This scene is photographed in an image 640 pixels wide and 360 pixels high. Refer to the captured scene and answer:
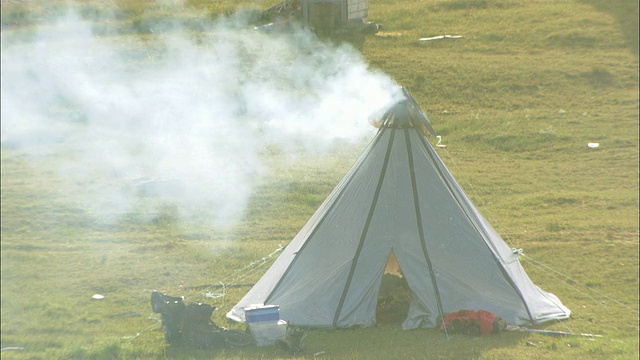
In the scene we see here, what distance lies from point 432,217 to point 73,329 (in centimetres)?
507

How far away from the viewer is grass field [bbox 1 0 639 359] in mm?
10562

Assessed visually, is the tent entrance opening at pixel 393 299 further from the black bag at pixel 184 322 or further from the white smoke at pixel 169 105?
the white smoke at pixel 169 105

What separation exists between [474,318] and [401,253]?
127 cm

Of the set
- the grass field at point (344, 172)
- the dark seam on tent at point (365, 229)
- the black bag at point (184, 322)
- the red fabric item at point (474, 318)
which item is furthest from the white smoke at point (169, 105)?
the red fabric item at point (474, 318)

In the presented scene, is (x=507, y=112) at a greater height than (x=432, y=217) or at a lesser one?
lesser

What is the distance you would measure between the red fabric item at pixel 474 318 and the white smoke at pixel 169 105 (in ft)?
31.1

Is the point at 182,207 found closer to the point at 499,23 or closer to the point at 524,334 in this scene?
the point at 524,334

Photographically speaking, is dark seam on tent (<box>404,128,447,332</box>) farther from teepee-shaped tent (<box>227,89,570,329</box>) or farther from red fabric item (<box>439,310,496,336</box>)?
red fabric item (<box>439,310,496,336</box>)

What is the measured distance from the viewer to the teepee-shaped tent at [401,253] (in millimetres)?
10250

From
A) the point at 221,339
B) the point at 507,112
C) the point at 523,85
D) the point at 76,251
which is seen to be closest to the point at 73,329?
the point at 221,339

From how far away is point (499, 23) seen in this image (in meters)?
32.6

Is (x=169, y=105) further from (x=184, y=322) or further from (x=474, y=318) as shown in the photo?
(x=474, y=318)

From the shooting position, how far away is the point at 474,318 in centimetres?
982

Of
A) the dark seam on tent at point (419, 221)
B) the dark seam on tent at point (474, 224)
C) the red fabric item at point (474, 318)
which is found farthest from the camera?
the dark seam on tent at point (474, 224)
